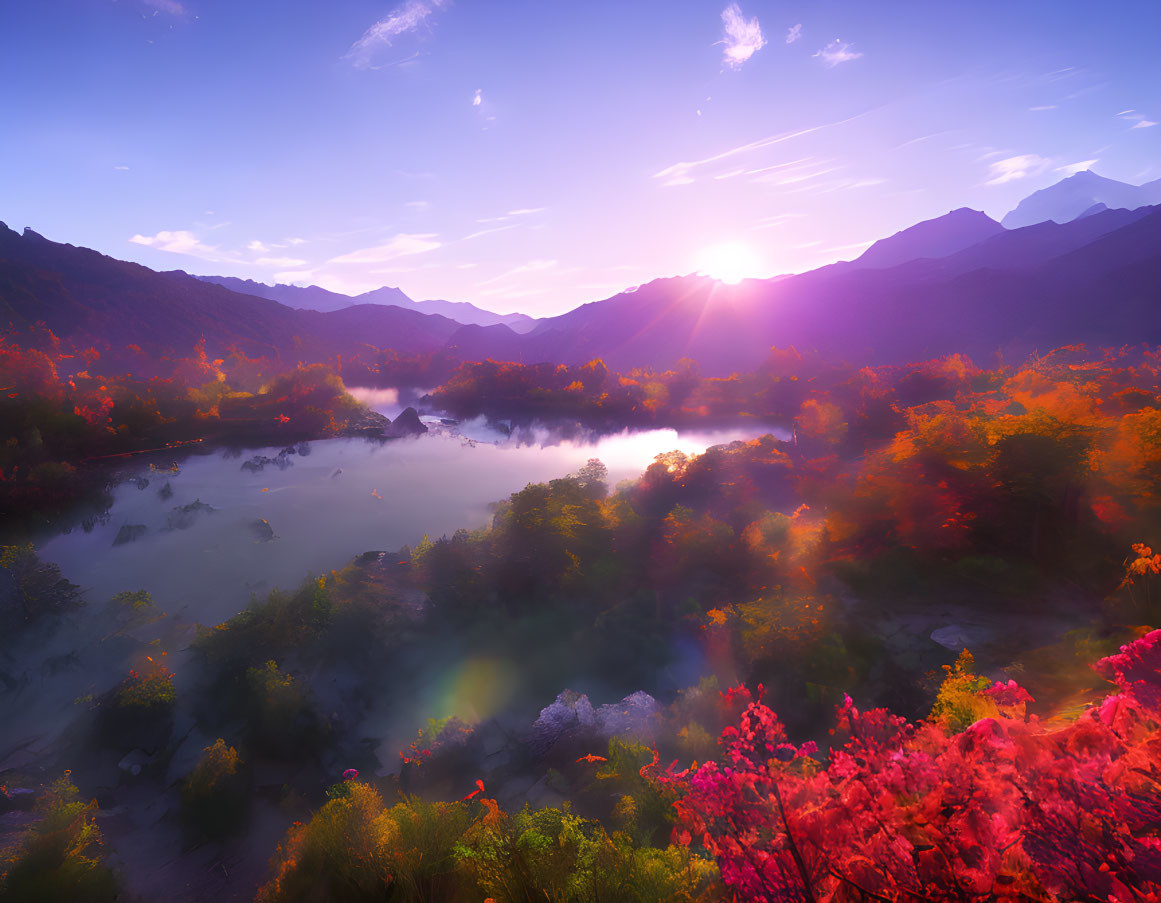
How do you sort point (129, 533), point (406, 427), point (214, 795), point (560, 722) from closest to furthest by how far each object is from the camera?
point (214, 795), point (560, 722), point (129, 533), point (406, 427)

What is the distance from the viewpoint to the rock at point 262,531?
25.3 meters

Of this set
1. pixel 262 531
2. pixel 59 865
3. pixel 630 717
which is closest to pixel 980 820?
pixel 630 717

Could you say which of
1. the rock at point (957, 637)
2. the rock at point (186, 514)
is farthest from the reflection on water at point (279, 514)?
the rock at point (957, 637)

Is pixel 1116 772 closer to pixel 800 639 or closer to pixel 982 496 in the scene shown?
pixel 800 639

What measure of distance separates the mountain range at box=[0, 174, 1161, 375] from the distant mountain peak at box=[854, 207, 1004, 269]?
0.64 m

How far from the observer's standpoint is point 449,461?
44.1m

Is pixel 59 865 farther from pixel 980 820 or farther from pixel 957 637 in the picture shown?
pixel 957 637

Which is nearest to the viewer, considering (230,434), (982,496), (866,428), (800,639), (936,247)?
(800,639)

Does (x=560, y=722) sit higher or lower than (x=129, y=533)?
lower

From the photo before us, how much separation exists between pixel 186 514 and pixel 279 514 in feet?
14.5

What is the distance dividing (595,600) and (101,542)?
24.3m

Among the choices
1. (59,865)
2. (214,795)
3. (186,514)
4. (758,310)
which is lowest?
(214,795)

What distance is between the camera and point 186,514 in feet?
86.2

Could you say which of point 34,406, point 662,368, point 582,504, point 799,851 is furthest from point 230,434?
point 662,368
